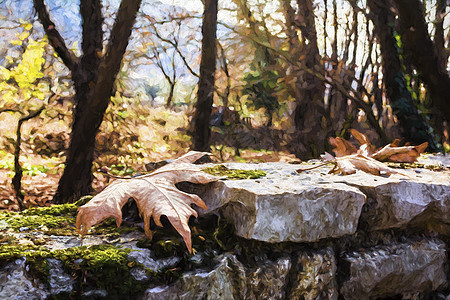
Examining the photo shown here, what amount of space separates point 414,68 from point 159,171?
2686 mm

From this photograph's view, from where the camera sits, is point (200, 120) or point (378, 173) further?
point (200, 120)

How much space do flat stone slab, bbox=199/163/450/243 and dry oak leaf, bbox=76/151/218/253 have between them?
0.11m

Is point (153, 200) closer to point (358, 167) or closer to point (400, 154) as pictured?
point (358, 167)

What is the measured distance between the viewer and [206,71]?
448 cm

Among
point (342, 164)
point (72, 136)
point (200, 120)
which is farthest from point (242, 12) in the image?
point (342, 164)

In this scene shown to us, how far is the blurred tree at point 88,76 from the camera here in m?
3.33

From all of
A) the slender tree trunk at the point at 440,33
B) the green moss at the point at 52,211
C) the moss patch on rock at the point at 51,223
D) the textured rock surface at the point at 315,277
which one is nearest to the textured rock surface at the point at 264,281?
the textured rock surface at the point at 315,277

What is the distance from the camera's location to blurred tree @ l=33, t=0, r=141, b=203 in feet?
10.9

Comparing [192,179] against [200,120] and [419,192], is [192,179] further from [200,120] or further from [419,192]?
[200,120]

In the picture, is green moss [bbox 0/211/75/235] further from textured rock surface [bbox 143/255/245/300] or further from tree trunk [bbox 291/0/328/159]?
tree trunk [bbox 291/0/328/159]

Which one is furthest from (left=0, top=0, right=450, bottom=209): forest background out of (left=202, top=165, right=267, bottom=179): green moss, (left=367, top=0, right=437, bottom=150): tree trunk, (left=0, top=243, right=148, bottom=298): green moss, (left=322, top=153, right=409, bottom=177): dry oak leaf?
(left=0, top=243, right=148, bottom=298): green moss

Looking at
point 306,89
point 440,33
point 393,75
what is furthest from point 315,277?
point 306,89

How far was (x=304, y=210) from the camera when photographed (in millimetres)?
1001

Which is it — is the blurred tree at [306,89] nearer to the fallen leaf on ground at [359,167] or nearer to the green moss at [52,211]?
the fallen leaf on ground at [359,167]
